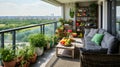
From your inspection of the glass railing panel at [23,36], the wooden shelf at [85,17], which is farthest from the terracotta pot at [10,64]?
the wooden shelf at [85,17]

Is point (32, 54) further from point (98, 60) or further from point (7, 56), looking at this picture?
point (98, 60)

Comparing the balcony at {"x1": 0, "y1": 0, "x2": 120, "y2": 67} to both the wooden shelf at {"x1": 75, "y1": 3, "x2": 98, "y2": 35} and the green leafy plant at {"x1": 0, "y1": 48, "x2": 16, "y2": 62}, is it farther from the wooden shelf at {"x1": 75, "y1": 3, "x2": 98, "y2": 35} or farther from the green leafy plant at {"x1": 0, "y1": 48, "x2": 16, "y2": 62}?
the green leafy plant at {"x1": 0, "y1": 48, "x2": 16, "y2": 62}

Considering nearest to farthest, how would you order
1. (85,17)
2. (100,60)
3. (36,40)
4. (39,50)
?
(100,60) < (36,40) < (39,50) < (85,17)

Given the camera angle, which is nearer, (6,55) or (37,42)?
(6,55)

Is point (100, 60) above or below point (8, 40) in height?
below

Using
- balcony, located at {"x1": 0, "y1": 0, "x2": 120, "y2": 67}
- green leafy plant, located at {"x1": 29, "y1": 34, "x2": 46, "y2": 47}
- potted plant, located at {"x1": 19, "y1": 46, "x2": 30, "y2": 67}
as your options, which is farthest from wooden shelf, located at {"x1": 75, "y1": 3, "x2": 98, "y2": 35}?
potted plant, located at {"x1": 19, "y1": 46, "x2": 30, "y2": 67}

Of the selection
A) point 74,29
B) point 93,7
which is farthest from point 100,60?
point 74,29

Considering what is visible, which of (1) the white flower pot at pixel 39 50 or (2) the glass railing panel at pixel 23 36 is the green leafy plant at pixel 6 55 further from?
(1) the white flower pot at pixel 39 50

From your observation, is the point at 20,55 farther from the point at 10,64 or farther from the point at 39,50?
the point at 39,50

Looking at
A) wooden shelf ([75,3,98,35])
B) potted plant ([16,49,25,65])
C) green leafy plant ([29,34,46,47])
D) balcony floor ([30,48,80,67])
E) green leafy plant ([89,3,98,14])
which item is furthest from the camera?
wooden shelf ([75,3,98,35])

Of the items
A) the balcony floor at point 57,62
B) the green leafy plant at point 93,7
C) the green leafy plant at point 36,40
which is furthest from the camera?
the green leafy plant at point 93,7

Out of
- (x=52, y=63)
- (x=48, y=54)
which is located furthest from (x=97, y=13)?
(x=52, y=63)

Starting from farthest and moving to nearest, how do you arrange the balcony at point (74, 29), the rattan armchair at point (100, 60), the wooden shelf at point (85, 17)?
1. the wooden shelf at point (85, 17)
2. the balcony at point (74, 29)
3. the rattan armchair at point (100, 60)

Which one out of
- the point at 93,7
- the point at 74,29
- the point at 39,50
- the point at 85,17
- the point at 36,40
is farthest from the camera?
the point at 74,29
